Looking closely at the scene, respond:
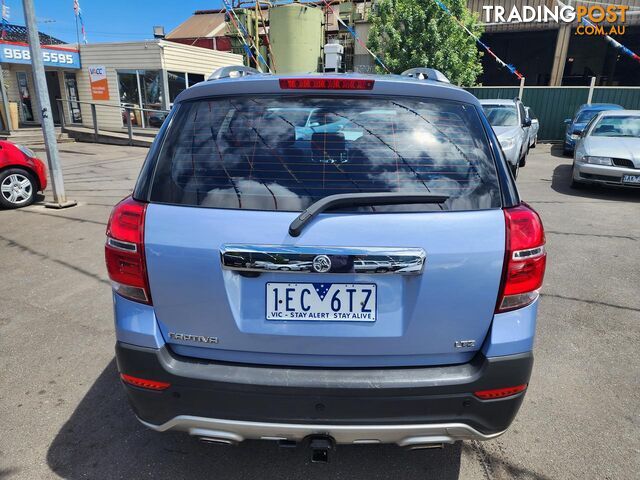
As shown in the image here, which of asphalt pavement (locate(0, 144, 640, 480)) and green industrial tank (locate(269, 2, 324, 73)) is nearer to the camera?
asphalt pavement (locate(0, 144, 640, 480))

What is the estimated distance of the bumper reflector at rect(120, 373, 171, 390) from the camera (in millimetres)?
1877

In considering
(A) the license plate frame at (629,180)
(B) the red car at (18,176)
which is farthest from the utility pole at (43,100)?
(A) the license plate frame at (629,180)

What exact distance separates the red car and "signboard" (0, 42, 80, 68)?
40.3 ft

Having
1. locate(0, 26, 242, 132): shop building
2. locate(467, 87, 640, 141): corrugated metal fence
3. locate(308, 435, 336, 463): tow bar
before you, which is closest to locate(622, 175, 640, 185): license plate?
locate(308, 435, 336, 463): tow bar

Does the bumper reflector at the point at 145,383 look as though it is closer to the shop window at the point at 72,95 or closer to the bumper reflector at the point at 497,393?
the bumper reflector at the point at 497,393

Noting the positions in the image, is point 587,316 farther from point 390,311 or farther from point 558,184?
point 558,184

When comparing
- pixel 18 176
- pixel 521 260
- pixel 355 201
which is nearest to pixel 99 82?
pixel 18 176

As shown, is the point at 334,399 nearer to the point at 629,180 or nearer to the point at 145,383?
the point at 145,383

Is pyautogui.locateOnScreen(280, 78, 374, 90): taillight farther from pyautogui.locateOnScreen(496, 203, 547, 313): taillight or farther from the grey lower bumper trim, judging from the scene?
the grey lower bumper trim

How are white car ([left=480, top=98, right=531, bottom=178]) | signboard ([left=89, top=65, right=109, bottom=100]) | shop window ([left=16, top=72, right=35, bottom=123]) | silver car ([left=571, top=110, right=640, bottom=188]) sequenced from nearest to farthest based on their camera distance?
silver car ([left=571, top=110, right=640, bottom=188]), white car ([left=480, top=98, right=531, bottom=178]), signboard ([left=89, top=65, right=109, bottom=100]), shop window ([left=16, top=72, right=35, bottom=123])

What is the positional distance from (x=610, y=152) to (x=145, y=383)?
9.26 m

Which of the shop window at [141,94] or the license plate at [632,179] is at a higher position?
the shop window at [141,94]

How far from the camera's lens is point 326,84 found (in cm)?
203

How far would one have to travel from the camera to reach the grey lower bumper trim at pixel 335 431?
1.84 meters
